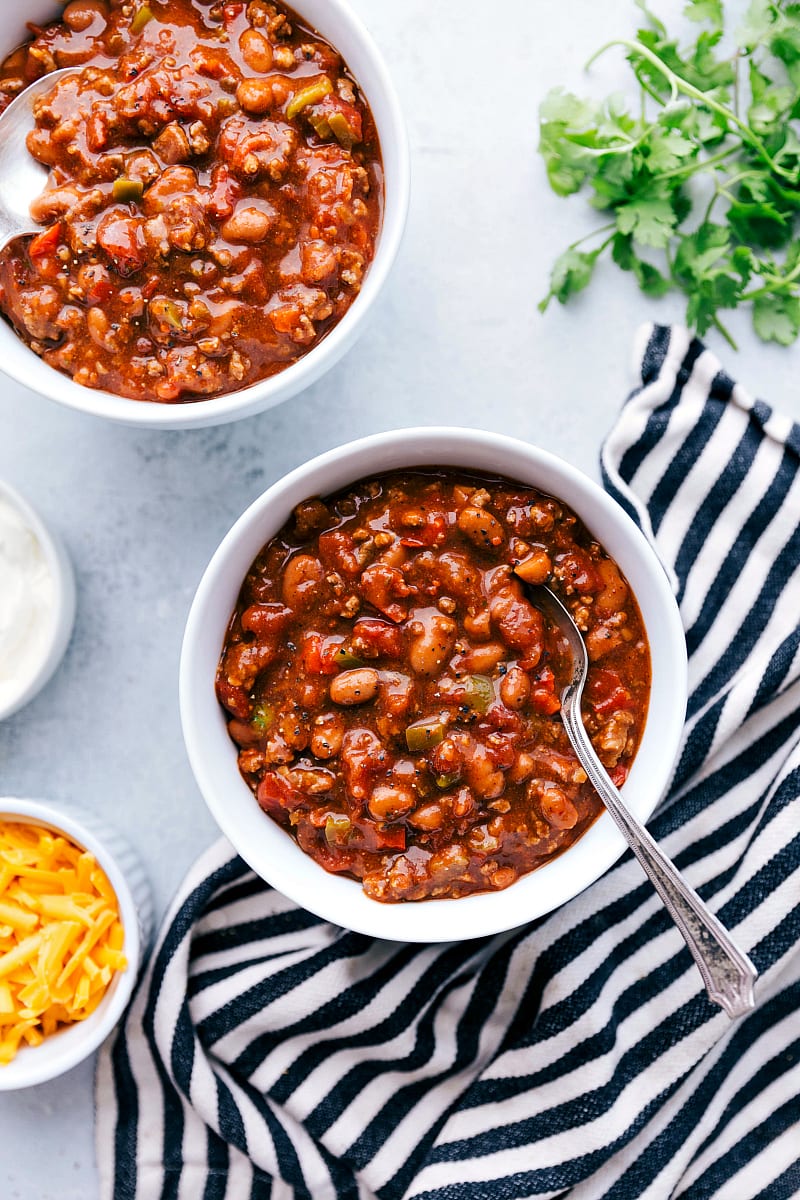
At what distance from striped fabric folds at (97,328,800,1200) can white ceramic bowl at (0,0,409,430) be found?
845mm

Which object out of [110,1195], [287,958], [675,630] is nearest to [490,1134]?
[287,958]

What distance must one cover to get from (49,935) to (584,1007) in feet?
4.60

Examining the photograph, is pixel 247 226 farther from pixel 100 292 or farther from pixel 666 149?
pixel 666 149

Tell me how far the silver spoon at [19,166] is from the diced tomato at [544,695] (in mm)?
1501

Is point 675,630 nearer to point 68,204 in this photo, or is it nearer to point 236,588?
point 236,588

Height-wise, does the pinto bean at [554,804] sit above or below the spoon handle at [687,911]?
below

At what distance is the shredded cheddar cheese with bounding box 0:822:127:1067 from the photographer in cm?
278

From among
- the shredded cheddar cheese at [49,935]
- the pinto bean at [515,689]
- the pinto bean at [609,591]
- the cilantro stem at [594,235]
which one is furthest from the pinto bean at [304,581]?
the cilantro stem at [594,235]

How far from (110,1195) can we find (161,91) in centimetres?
282

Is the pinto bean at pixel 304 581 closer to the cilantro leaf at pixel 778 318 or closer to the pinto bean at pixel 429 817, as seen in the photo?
the pinto bean at pixel 429 817

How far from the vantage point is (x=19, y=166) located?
2449 millimetres

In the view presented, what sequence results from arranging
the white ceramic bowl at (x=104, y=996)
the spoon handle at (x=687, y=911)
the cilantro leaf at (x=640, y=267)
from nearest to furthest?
the spoon handle at (x=687, y=911), the white ceramic bowl at (x=104, y=996), the cilantro leaf at (x=640, y=267)

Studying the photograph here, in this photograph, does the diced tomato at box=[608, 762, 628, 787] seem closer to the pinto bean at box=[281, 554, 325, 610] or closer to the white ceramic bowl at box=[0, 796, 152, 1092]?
the pinto bean at box=[281, 554, 325, 610]

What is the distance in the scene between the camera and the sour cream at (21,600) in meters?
2.86
